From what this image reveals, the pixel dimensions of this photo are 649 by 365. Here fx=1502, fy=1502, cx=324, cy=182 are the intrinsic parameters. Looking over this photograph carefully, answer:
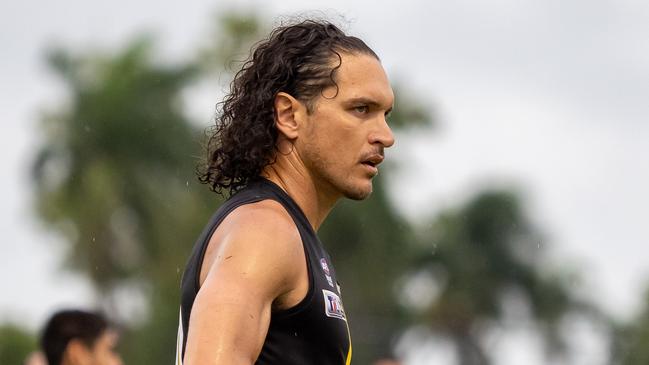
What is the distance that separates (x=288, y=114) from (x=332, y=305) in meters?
0.66

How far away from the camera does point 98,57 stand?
4959 cm

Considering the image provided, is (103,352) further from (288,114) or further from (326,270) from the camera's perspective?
(326,270)

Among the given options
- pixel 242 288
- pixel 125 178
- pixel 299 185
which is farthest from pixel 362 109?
pixel 125 178

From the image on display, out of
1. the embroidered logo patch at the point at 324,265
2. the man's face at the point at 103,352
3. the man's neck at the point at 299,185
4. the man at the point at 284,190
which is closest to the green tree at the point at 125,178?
the man's face at the point at 103,352

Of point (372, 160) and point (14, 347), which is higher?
point (372, 160)

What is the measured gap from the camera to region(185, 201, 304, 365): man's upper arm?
3.74 metres

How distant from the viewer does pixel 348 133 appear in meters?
4.40

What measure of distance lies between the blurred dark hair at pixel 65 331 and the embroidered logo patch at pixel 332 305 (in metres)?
4.03

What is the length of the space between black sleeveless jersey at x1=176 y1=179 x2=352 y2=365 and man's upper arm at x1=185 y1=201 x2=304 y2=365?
9 centimetres

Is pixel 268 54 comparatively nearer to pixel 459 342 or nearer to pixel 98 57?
pixel 98 57

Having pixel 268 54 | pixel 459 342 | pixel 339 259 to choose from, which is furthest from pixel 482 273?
pixel 268 54

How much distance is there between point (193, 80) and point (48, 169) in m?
6.14

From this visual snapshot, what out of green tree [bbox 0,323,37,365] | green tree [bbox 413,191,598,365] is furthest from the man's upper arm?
green tree [bbox 413,191,598,365]

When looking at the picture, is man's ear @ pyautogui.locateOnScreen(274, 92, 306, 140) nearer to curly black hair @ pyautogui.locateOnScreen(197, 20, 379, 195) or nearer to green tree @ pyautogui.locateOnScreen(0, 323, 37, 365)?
curly black hair @ pyautogui.locateOnScreen(197, 20, 379, 195)
